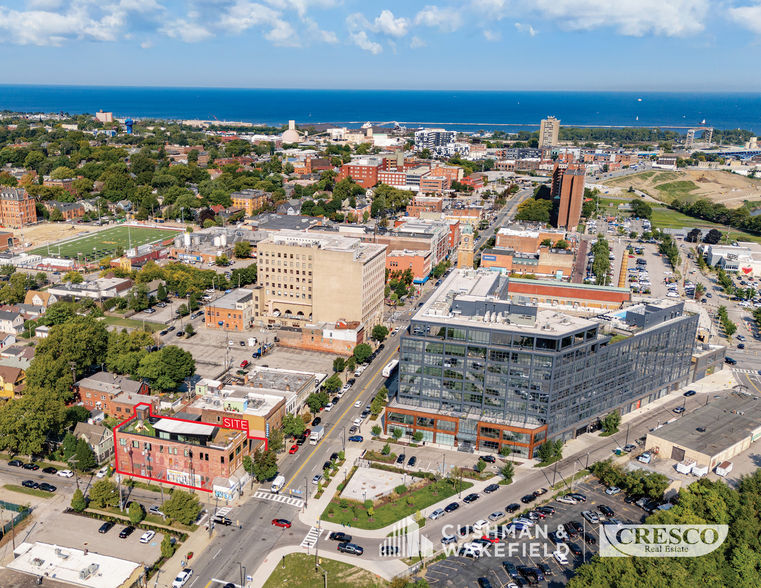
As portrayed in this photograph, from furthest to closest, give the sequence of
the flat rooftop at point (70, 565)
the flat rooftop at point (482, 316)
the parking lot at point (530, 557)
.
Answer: the flat rooftop at point (482, 316) → the parking lot at point (530, 557) → the flat rooftop at point (70, 565)

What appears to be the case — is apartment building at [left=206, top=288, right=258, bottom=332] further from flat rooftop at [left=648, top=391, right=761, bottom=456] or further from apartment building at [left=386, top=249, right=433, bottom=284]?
flat rooftop at [left=648, top=391, right=761, bottom=456]

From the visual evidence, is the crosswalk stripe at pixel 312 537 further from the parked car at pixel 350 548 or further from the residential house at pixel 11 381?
the residential house at pixel 11 381

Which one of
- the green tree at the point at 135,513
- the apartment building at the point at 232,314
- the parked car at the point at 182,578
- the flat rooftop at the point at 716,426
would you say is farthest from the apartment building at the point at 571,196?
the parked car at the point at 182,578

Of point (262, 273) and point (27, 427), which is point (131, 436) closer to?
point (27, 427)

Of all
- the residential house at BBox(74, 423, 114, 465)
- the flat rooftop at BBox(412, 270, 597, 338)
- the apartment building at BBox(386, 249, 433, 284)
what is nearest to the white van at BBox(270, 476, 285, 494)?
the residential house at BBox(74, 423, 114, 465)

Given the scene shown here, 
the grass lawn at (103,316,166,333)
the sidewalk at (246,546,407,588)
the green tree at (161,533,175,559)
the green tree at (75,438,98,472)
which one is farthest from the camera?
the grass lawn at (103,316,166,333)

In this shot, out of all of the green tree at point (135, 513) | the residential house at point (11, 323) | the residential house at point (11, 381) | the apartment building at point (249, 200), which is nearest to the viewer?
the green tree at point (135, 513)

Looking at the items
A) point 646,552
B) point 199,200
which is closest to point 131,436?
point 646,552
